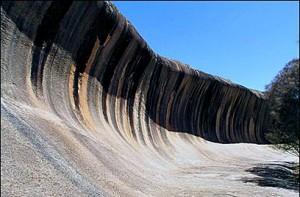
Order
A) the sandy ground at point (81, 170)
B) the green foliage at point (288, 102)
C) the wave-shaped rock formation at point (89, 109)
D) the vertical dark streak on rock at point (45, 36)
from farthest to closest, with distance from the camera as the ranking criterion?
1. the green foliage at point (288, 102)
2. the vertical dark streak on rock at point (45, 36)
3. the wave-shaped rock formation at point (89, 109)
4. the sandy ground at point (81, 170)

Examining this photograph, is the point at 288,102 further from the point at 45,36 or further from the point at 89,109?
the point at 45,36

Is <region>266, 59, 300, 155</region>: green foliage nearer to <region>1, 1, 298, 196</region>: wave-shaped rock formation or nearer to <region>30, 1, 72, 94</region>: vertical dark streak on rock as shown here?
<region>1, 1, 298, 196</region>: wave-shaped rock formation

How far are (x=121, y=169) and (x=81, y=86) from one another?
521 cm

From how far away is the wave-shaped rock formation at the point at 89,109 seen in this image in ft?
30.4

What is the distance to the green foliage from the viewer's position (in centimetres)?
1828

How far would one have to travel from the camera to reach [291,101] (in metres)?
18.4

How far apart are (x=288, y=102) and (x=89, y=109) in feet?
26.4

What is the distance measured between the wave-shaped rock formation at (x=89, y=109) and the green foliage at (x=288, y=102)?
324cm

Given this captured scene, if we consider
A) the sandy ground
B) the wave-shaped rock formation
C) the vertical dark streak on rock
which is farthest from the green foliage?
the vertical dark streak on rock

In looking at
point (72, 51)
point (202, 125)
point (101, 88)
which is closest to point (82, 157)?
point (72, 51)

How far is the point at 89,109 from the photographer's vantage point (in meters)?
16.9

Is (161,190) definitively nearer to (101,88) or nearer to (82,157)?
(82,157)

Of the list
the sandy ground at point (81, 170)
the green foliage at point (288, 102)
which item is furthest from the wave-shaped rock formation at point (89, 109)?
the green foliage at point (288, 102)

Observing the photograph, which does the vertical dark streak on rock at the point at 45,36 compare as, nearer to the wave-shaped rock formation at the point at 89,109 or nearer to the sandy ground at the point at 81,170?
the wave-shaped rock formation at the point at 89,109
